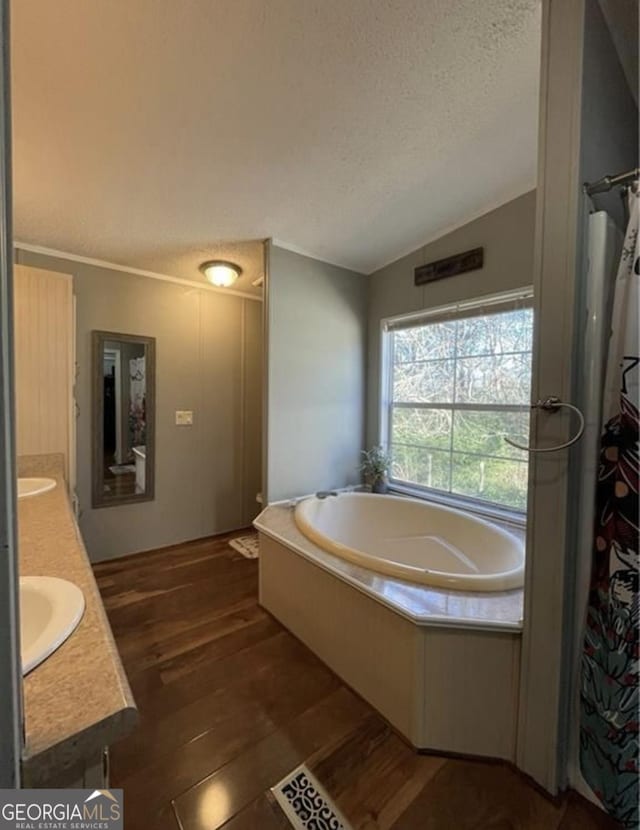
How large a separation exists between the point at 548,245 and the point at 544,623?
1250 millimetres

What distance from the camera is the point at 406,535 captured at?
8.52ft

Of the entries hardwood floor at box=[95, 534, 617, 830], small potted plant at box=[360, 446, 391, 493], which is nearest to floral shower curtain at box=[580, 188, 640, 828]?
hardwood floor at box=[95, 534, 617, 830]

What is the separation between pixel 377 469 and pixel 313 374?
952 millimetres

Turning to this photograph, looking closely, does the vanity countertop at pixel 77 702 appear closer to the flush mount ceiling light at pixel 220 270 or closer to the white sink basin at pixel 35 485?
the white sink basin at pixel 35 485

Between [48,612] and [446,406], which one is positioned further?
[446,406]

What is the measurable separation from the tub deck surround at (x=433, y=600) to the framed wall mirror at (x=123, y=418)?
1.83 m

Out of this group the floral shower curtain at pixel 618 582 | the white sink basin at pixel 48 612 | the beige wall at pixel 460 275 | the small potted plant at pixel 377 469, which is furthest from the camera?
the small potted plant at pixel 377 469

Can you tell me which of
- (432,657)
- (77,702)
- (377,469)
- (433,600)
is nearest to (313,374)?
(377,469)

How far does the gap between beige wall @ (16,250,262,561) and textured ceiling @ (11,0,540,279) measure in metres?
0.51

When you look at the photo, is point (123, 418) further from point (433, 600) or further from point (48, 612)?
point (433, 600)

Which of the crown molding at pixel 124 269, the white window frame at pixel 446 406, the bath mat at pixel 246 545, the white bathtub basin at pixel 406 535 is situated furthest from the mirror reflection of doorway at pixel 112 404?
the white window frame at pixel 446 406

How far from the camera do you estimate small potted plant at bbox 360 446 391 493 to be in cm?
303

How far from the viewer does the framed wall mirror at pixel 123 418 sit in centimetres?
280

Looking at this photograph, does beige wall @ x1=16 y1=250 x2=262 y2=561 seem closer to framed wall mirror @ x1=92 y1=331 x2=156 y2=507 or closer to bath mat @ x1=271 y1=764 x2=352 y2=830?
framed wall mirror @ x1=92 y1=331 x2=156 y2=507
